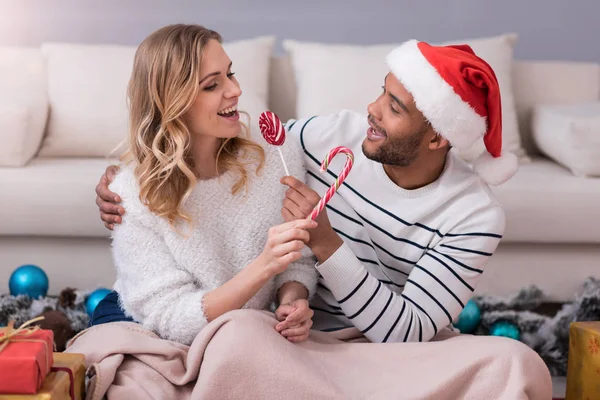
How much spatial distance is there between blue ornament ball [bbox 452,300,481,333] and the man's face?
3.42ft

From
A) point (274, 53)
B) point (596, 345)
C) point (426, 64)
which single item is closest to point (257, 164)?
point (426, 64)

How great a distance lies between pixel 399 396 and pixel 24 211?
1737mm

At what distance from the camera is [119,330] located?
1.91 m

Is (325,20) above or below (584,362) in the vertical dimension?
above

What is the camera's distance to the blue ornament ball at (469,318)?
9.56ft

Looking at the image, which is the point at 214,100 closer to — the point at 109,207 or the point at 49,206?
the point at 109,207

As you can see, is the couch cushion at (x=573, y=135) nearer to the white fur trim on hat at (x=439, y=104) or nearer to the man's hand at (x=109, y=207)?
the white fur trim on hat at (x=439, y=104)

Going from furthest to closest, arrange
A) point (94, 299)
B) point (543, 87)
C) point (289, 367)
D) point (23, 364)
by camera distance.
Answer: point (543, 87) → point (94, 299) → point (289, 367) → point (23, 364)

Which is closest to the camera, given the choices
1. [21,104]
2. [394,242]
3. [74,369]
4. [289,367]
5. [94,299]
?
[74,369]

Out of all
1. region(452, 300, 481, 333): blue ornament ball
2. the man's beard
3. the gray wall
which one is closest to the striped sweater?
the man's beard

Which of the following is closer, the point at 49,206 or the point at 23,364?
the point at 23,364

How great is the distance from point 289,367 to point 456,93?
739 mm

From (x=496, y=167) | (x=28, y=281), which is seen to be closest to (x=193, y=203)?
(x=496, y=167)

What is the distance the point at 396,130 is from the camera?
201 cm
